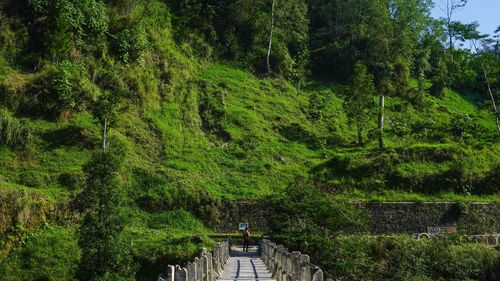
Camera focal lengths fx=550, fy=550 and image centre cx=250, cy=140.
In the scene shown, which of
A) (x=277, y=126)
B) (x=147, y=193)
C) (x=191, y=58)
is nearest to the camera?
(x=147, y=193)

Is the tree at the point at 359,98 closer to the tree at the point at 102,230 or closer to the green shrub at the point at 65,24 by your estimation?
the green shrub at the point at 65,24

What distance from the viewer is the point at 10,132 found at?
3341 cm

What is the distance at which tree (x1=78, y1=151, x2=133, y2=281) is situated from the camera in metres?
19.0

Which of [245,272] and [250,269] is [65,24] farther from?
[245,272]

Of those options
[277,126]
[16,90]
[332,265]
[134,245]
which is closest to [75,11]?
[16,90]

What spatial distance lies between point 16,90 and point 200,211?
14834mm

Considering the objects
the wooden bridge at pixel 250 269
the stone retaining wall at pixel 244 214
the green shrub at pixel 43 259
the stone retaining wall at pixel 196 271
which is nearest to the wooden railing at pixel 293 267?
the wooden bridge at pixel 250 269

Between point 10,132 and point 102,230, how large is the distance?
693 inches

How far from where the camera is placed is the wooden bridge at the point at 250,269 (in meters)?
10.4

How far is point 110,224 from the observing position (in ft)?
62.8

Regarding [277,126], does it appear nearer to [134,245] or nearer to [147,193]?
[147,193]

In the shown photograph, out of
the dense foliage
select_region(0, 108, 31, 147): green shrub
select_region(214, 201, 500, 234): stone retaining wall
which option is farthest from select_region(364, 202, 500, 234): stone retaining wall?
select_region(0, 108, 31, 147): green shrub

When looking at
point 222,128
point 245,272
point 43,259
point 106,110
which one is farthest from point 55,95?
point 245,272

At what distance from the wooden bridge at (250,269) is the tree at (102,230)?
252 centimetres
